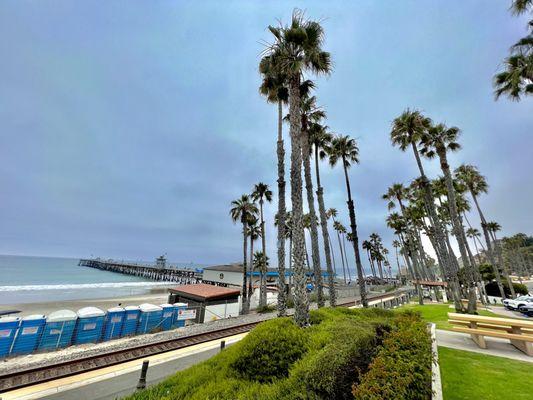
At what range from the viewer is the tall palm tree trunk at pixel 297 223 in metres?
8.42

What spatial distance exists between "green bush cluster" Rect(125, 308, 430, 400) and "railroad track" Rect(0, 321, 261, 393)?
565 centimetres

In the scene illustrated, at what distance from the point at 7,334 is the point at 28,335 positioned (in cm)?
87

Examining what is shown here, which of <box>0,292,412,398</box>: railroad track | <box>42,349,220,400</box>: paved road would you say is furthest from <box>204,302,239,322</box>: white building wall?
<box>42,349,220,400</box>: paved road

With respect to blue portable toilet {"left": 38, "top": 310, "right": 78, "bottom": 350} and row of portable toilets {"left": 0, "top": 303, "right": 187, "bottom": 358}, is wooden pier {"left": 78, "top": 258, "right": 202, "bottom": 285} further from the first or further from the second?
blue portable toilet {"left": 38, "top": 310, "right": 78, "bottom": 350}

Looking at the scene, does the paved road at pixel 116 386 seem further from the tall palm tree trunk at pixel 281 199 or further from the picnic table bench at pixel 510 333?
the picnic table bench at pixel 510 333

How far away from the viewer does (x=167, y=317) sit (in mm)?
17844

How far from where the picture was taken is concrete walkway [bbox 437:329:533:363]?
7391 mm

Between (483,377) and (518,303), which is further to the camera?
(518,303)

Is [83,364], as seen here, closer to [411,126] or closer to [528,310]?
[411,126]

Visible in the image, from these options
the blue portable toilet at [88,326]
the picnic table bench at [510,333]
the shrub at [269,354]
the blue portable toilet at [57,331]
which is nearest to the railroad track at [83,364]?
the blue portable toilet at [57,331]

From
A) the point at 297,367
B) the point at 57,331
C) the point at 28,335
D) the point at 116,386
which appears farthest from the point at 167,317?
the point at 297,367

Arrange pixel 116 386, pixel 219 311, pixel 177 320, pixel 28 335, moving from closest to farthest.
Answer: pixel 116 386 < pixel 28 335 < pixel 177 320 < pixel 219 311

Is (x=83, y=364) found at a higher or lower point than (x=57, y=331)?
lower

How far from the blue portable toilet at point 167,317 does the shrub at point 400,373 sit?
1737 cm
